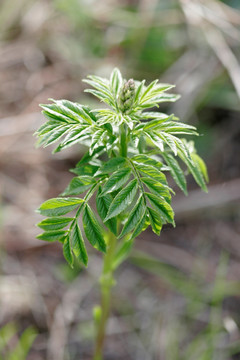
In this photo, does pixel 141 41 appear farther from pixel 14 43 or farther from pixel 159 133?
pixel 159 133

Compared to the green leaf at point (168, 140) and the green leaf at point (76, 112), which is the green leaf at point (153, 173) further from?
the green leaf at point (76, 112)

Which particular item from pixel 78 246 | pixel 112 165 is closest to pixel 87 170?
pixel 112 165

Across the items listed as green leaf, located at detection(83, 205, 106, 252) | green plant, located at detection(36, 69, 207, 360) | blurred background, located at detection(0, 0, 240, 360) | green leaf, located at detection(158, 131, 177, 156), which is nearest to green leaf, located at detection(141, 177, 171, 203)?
green plant, located at detection(36, 69, 207, 360)

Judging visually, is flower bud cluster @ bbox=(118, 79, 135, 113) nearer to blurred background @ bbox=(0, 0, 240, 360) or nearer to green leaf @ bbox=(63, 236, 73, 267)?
green leaf @ bbox=(63, 236, 73, 267)

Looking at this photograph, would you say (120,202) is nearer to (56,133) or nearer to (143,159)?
(143,159)

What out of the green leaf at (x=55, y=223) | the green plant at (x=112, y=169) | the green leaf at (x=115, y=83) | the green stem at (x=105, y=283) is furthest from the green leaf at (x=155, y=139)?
the green stem at (x=105, y=283)
